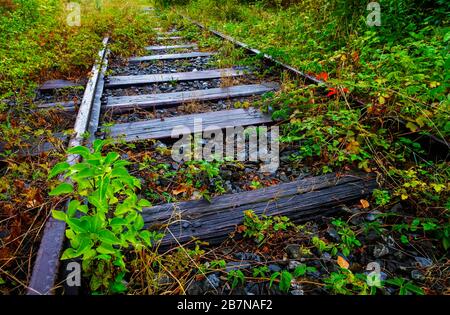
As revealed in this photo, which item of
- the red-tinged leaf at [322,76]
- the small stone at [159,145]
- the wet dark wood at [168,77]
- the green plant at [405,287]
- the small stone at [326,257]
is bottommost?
the small stone at [326,257]

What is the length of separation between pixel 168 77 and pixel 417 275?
4059mm

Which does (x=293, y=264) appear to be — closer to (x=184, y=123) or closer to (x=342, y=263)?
(x=342, y=263)

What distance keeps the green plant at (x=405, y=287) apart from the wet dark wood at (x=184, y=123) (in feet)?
6.63

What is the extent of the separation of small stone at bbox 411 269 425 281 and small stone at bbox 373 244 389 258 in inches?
6.5

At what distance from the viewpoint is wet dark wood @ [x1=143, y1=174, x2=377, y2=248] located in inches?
79.4

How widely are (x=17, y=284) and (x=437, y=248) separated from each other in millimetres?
2365

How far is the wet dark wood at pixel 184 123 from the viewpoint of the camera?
3.08 meters

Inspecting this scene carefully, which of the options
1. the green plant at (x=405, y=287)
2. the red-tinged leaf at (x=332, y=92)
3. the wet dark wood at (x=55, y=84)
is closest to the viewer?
the green plant at (x=405, y=287)

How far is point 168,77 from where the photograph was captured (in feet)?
15.7

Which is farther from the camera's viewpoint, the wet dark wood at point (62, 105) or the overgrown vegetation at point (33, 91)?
the wet dark wood at point (62, 105)

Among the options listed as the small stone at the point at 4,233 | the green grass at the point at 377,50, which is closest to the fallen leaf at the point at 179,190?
the small stone at the point at 4,233

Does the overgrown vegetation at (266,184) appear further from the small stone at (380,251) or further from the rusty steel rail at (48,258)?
the rusty steel rail at (48,258)

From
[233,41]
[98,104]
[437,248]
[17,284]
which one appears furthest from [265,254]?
[233,41]

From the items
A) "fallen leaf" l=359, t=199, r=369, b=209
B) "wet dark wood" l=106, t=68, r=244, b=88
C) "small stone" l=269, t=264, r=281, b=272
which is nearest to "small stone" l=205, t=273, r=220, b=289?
"small stone" l=269, t=264, r=281, b=272
